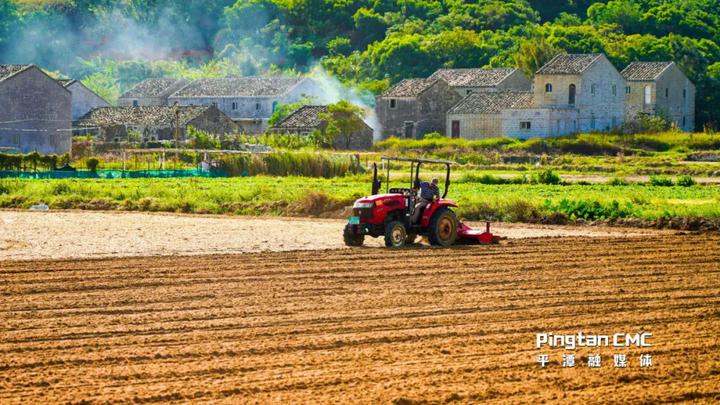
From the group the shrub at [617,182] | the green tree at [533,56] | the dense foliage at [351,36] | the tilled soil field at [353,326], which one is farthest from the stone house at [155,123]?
the tilled soil field at [353,326]

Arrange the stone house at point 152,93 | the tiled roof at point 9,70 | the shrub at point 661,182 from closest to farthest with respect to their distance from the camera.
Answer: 1. the shrub at point 661,182
2. the tiled roof at point 9,70
3. the stone house at point 152,93

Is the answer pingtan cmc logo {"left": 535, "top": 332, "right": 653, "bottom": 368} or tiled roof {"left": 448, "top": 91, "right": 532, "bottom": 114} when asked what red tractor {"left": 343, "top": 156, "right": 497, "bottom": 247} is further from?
tiled roof {"left": 448, "top": 91, "right": 532, "bottom": 114}

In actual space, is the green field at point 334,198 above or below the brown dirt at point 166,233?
above

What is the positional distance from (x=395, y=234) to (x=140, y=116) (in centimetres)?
6401

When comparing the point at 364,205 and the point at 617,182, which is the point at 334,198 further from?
the point at 617,182

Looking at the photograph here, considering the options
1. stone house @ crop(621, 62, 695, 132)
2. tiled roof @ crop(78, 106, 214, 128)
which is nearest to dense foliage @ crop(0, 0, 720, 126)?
stone house @ crop(621, 62, 695, 132)

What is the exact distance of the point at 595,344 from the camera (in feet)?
50.4

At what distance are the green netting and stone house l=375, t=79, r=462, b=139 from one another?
120ft

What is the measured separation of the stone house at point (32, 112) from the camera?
78000 millimetres

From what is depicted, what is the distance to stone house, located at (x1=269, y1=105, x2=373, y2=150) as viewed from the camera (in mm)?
83688

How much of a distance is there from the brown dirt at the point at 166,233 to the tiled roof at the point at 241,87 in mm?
67006

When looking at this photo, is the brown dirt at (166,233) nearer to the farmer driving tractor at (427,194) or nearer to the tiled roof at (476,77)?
the farmer driving tractor at (427,194)

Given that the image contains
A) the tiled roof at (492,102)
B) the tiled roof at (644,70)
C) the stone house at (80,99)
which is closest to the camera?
the tiled roof at (492,102)

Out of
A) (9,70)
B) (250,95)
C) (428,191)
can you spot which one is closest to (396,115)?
(250,95)
